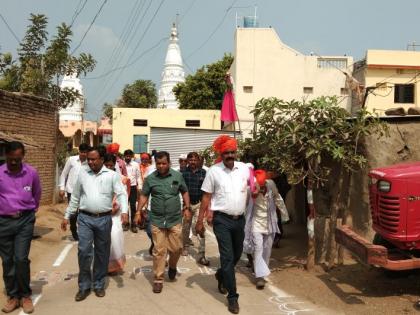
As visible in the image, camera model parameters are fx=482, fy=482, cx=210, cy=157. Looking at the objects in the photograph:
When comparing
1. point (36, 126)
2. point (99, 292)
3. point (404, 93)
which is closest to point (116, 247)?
point (99, 292)

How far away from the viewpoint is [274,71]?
26.4 m

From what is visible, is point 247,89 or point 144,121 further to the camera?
point 144,121

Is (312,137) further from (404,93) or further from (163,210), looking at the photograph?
(404,93)

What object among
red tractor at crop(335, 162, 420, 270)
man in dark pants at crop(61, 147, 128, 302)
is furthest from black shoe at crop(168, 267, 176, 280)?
red tractor at crop(335, 162, 420, 270)

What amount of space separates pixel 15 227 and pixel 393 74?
22.8 metres

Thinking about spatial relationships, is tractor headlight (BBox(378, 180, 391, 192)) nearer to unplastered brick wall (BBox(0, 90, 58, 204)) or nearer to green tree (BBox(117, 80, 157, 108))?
unplastered brick wall (BBox(0, 90, 58, 204))

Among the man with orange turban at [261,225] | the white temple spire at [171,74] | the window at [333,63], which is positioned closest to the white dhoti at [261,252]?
the man with orange turban at [261,225]

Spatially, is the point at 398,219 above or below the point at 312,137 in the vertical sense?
below

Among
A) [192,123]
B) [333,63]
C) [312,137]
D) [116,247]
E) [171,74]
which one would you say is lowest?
[116,247]

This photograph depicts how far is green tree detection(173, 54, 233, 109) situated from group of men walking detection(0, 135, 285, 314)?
90.4 feet

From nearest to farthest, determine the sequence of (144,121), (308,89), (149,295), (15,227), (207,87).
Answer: (15,227), (149,295), (308,89), (144,121), (207,87)

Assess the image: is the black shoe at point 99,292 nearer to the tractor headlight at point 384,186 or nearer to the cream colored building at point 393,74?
A: the tractor headlight at point 384,186

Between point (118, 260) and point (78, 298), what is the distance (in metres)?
1.23

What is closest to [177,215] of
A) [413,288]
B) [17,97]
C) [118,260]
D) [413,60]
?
[118,260]
